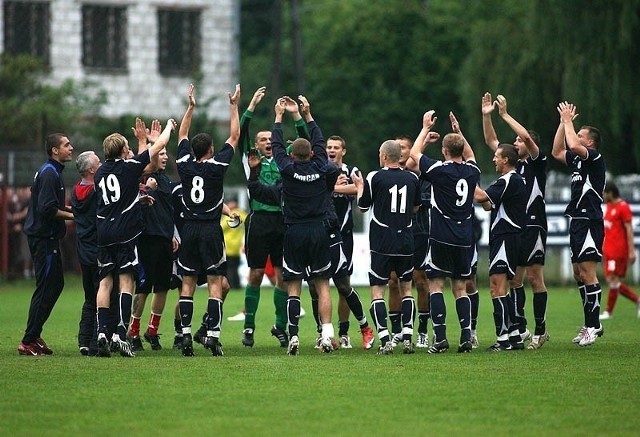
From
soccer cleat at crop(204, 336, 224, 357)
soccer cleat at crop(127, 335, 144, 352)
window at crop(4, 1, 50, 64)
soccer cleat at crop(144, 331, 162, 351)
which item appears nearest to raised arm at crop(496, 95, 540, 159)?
soccer cleat at crop(204, 336, 224, 357)

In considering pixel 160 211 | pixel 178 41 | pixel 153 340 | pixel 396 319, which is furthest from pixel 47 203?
pixel 178 41

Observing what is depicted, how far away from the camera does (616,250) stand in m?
23.6

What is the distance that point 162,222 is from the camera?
53.4 ft

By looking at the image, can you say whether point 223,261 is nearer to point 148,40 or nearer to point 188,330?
point 188,330

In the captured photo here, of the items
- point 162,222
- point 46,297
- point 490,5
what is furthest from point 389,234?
point 490,5

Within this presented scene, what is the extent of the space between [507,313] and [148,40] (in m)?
40.6

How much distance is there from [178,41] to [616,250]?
34.9 metres

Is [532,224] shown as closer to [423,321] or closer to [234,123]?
[423,321]

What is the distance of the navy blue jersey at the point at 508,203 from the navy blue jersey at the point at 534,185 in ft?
0.47

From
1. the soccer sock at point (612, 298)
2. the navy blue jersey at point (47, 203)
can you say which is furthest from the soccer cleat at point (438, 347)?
the soccer sock at point (612, 298)

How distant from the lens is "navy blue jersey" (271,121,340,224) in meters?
15.2

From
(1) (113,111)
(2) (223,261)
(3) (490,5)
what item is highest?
(3) (490,5)

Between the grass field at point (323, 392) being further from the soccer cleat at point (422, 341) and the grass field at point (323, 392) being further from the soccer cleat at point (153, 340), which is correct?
the soccer cleat at point (422, 341)

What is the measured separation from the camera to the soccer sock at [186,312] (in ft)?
50.2
